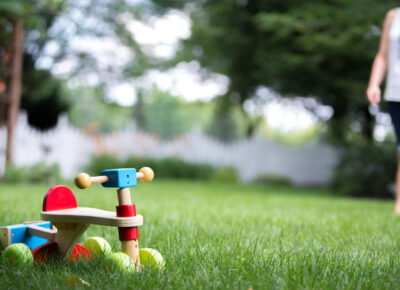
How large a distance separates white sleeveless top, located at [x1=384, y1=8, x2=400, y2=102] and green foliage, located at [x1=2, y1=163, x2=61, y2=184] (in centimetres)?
640

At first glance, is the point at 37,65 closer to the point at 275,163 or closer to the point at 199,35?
the point at 199,35

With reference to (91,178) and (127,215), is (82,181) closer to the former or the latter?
(91,178)

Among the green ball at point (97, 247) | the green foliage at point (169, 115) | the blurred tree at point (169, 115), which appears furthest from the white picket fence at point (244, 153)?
the blurred tree at point (169, 115)

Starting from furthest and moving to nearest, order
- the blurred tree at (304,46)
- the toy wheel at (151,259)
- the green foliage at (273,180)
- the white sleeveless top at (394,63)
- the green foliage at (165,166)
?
1. the green foliage at (273,180)
2. the green foliage at (165,166)
3. the blurred tree at (304,46)
4. the white sleeveless top at (394,63)
5. the toy wheel at (151,259)

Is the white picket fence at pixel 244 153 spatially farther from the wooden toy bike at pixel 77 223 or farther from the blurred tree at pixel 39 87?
the wooden toy bike at pixel 77 223

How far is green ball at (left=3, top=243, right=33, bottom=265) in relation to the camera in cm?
184

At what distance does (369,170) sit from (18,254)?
7.27m

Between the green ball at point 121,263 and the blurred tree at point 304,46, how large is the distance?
19.8ft

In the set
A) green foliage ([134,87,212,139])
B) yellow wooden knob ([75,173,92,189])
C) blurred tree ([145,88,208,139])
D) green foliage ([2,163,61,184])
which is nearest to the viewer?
yellow wooden knob ([75,173,92,189])

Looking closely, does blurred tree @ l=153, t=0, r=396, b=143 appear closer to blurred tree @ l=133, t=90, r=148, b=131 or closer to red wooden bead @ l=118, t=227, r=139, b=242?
red wooden bead @ l=118, t=227, r=139, b=242

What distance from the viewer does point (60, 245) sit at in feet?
6.24

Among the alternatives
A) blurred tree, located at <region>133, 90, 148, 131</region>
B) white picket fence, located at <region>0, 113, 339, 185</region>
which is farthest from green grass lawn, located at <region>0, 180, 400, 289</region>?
blurred tree, located at <region>133, 90, 148, 131</region>

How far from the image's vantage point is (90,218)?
5.58 feet

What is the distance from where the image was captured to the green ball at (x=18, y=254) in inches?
72.4
